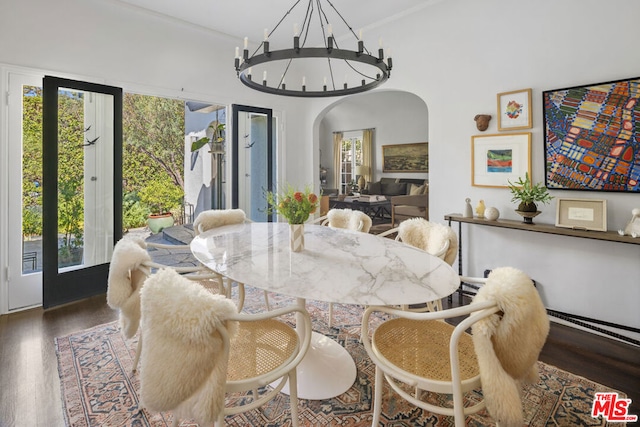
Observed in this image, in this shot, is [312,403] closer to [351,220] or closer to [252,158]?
[351,220]

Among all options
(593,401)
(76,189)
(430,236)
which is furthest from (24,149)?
(593,401)

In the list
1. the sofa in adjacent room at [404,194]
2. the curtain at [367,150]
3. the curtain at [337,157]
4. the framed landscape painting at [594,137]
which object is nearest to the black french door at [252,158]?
the sofa in adjacent room at [404,194]

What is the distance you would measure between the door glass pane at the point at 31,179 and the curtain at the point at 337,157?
796 centimetres

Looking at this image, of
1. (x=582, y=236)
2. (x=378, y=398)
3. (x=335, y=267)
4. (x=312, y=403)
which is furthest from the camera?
(x=582, y=236)

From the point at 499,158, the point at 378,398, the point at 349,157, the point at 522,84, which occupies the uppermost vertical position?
the point at 349,157

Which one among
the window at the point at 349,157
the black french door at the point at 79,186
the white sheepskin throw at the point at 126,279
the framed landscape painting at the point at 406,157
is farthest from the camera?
the window at the point at 349,157

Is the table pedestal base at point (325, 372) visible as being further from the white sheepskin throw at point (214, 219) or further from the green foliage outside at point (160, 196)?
the green foliage outside at point (160, 196)

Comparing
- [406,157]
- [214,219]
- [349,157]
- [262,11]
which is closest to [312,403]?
[214,219]

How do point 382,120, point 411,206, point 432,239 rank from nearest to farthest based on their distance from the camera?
point 432,239
point 411,206
point 382,120

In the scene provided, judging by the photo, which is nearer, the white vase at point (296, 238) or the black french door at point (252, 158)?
the white vase at point (296, 238)

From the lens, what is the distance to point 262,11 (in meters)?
3.64

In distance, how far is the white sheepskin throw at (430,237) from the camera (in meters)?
2.06

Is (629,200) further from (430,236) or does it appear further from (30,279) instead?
(30,279)

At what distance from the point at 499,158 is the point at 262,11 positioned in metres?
2.92
